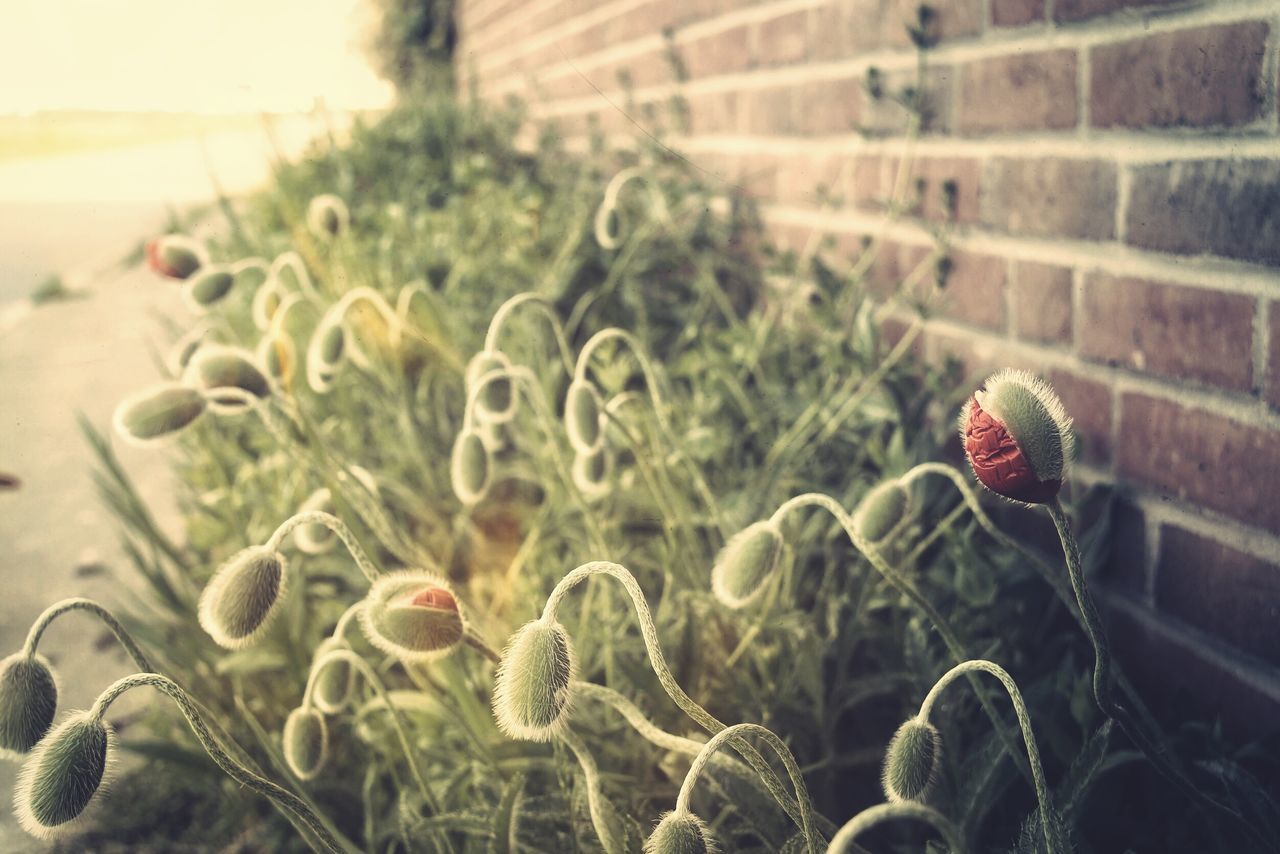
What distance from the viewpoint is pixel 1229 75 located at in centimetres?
90

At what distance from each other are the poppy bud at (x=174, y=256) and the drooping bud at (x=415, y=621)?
1056 millimetres

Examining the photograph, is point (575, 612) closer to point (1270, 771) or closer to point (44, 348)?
point (1270, 771)

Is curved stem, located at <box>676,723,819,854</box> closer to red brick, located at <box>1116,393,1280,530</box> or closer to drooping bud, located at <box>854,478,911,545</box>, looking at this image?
drooping bud, located at <box>854,478,911,545</box>

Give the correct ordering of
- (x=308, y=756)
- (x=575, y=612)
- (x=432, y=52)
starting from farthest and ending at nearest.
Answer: (x=432, y=52)
(x=575, y=612)
(x=308, y=756)

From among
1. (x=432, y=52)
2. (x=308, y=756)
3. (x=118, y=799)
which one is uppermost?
(x=432, y=52)

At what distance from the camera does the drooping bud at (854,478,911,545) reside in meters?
0.94

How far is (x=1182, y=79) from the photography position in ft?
3.12

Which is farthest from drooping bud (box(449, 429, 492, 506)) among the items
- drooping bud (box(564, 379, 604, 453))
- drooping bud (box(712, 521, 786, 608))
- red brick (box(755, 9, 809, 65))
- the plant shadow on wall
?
red brick (box(755, 9, 809, 65))

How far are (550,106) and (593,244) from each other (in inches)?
54.4

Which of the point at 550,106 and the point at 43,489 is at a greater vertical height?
the point at 550,106

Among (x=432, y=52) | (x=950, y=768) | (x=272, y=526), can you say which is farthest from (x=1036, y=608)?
(x=432, y=52)

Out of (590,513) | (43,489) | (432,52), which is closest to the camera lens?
(590,513)

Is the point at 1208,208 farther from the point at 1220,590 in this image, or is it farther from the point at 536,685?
the point at 536,685

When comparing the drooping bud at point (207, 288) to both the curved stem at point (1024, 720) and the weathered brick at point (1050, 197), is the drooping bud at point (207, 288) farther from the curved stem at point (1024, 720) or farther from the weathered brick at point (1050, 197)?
the curved stem at point (1024, 720)
